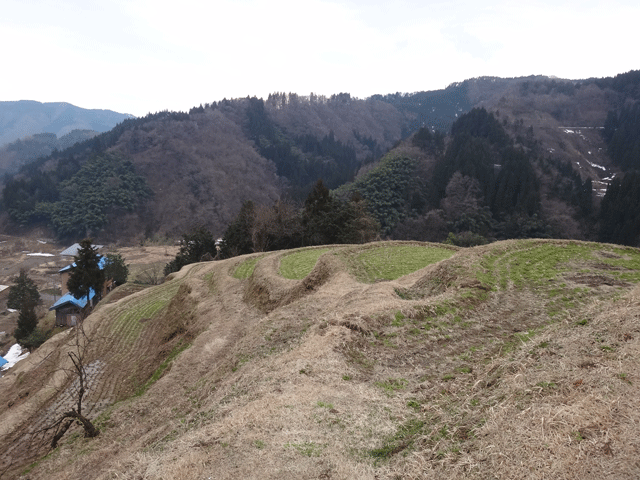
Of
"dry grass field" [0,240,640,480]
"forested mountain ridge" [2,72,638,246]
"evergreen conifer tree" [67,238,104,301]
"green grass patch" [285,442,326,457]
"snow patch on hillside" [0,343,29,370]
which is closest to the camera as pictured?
"dry grass field" [0,240,640,480]

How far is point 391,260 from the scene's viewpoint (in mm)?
20391

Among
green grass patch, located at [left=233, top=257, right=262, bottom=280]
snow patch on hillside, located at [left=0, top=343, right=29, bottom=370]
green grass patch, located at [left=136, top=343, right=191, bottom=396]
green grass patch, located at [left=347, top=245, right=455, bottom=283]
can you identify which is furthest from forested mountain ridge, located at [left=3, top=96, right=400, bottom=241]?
green grass patch, located at [left=136, top=343, right=191, bottom=396]

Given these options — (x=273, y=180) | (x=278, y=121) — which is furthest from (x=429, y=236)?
(x=278, y=121)

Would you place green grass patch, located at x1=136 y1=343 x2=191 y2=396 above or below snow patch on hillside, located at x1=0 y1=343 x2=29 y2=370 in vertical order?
above

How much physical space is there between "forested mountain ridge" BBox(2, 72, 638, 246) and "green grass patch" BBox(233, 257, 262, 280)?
4949 centimetres

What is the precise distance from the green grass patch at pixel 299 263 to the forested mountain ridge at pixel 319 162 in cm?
4876

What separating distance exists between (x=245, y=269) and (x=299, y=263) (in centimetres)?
399

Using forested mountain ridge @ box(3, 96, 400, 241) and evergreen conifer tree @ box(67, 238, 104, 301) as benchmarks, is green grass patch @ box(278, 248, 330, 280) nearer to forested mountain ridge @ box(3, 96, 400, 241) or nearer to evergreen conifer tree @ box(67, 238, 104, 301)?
evergreen conifer tree @ box(67, 238, 104, 301)

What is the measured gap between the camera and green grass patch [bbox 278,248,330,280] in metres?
20.2

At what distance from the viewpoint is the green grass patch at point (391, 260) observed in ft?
59.2

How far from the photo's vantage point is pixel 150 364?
17.0m

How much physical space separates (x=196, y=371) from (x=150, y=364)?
18.6 feet

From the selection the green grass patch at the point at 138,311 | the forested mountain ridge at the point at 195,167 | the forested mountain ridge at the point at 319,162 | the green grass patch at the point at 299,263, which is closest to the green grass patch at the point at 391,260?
the green grass patch at the point at 299,263

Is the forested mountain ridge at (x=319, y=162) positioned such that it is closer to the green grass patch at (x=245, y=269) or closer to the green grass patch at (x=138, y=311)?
the green grass patch at (x=245, y=269)
